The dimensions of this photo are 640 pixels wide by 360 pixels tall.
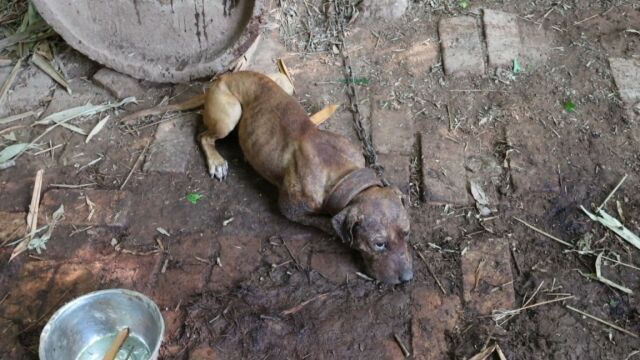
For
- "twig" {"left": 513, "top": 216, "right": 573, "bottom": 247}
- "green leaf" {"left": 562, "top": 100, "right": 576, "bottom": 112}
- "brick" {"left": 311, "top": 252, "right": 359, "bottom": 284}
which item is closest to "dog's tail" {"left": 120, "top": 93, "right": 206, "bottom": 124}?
"brick" {"left": 311, "top": 252, "right": 359, "bottom": 284}

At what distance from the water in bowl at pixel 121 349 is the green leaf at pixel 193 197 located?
984mm

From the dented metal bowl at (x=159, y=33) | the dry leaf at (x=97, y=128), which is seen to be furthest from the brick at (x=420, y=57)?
the dry leaf at (x=97, y=128)

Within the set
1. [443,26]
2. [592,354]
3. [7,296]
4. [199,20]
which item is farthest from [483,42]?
[7,296]

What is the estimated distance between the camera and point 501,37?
15.2ft

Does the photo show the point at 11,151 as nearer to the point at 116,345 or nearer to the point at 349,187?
the point at 116,345

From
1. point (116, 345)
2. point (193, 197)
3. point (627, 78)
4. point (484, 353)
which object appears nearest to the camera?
point (116, 345)

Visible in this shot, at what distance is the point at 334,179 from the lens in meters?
3.31

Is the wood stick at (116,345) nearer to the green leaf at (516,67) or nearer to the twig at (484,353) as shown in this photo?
the twig at (484,353)

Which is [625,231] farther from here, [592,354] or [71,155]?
[71,155]

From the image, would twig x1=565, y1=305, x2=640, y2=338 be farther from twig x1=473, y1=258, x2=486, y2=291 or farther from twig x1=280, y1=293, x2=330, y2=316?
twig x1=280, y1=293, x2=330, y2=316

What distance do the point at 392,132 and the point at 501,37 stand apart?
4.60 feet

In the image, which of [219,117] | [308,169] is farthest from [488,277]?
[219,117]

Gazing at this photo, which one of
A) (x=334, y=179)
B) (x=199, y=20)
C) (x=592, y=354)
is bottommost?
(x=592, y=354)

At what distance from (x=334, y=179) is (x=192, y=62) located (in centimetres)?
168
